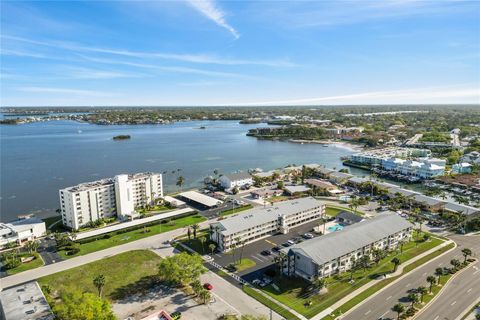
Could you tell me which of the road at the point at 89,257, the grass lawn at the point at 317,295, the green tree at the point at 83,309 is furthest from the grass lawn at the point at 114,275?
the grass lawn at the point at 317,295

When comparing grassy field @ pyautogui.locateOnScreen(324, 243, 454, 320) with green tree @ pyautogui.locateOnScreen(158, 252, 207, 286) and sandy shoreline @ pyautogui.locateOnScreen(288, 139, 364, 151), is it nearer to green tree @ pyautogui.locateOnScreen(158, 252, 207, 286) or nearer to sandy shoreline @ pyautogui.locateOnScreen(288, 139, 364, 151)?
green tree @ pyautogui.locateOnScreen(158, 252, 207, 286)

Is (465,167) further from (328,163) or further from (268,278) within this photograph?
(268,278)

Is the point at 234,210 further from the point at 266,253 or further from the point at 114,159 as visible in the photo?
the point at 114,159

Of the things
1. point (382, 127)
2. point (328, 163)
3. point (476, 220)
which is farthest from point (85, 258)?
point (382, 127)

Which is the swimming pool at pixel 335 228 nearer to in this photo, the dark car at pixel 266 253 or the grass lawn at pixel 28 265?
the dark car at pixel 266 253

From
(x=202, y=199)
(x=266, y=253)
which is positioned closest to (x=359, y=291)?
(x=266, y=253)

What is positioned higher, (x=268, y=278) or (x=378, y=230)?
(x=378, y=230)
